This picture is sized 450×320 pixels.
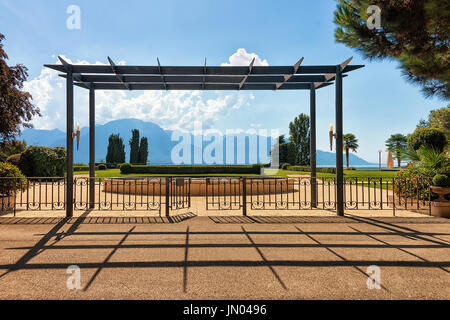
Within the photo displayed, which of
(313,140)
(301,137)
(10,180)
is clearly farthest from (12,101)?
(301,137)

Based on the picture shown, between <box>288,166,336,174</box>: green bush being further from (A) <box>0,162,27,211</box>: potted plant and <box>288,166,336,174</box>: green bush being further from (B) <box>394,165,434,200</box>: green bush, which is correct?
(A) <box>0,162,27,211</box>: potted plant

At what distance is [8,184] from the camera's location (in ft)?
26.6

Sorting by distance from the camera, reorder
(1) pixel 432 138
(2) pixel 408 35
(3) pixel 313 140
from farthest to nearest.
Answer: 1. (1) pixel 432 138
2. (3) pixel 313 140
3. (2) pixel 408 35

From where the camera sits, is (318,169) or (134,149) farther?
(134,149)

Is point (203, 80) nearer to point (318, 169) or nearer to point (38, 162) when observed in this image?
point (38, 162)

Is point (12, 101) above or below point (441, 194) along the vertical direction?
above

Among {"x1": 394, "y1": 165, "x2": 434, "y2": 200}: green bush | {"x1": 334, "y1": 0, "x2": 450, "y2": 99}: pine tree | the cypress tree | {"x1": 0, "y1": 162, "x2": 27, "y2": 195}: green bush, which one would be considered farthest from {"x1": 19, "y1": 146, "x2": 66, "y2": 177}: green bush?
the cypress tree

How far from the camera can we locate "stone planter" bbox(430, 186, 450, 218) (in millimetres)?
7234

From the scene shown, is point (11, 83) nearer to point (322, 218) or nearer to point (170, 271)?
point (170, 271)

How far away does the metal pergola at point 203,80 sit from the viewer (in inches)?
287

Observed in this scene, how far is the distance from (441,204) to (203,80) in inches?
338

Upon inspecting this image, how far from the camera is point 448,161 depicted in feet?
26.6
